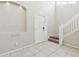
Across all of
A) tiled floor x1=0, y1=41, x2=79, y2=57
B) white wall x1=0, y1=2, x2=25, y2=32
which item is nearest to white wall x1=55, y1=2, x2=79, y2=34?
tiled floor x1=0, y1=41, x2=79, y2=57

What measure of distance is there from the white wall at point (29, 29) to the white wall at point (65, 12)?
48 cm

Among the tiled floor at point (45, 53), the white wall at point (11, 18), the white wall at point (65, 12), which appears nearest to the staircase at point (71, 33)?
the tiled floor at point (45, 53)

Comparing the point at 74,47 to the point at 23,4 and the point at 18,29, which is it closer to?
the point at 18,29

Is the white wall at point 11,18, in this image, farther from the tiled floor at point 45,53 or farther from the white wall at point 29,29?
the tiled floor at point 45,53

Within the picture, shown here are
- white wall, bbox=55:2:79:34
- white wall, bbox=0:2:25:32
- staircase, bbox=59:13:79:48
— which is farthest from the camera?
white wall, bbox=55:2:79:34

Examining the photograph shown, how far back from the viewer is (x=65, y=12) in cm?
804

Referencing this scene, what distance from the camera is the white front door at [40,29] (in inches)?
274

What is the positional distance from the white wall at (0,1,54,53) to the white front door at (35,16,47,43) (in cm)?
41

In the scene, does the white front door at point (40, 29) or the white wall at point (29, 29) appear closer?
the white wall at point (29, 29)

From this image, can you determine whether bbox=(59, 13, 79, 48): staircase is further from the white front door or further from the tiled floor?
the white front door

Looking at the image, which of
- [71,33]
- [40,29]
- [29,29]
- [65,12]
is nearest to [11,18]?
[29,29]

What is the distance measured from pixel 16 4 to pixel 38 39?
9.27 feet

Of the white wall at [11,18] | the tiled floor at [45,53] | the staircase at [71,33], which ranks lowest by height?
the tiled floor at [45,53]

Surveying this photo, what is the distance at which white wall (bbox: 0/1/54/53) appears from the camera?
4.84 metres
